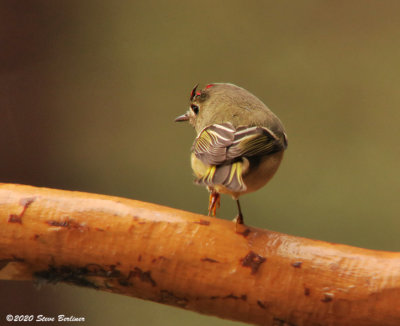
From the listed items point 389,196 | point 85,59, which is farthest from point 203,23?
point 389,196

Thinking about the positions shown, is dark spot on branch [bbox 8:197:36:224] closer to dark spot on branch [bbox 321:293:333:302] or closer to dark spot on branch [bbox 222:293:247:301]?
dark spot on branch [bbox 222:293:247:301]

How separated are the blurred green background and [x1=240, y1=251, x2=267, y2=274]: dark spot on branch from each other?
94.2 inches

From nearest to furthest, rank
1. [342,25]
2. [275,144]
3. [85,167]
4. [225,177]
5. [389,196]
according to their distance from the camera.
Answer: [225,177] < [275,144] < [389,196] < [85,167] < [342,25]

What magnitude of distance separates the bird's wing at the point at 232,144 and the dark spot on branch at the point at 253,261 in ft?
0.98

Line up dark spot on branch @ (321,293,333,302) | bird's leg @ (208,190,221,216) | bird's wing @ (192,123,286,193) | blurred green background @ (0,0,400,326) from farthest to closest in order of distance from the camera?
blurred green background @ (0,0,400,326)
bird's leg @ (208,190,221,216)
bird's wing @ (192,123,286,193)
dark spot on branch @ (321,293,333,302)

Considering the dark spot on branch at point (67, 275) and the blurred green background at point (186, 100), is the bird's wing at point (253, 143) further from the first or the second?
the blurred green background at point (186, 100)

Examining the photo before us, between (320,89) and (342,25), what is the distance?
24.2 inches

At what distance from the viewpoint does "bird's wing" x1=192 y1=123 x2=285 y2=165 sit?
5.01 ft

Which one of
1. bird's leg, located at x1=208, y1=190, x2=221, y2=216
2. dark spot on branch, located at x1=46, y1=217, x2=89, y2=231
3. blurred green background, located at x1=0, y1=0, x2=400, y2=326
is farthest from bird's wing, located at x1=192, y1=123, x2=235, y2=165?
blurred green background, located at x1=0, y1=0, x2=400, y2=326

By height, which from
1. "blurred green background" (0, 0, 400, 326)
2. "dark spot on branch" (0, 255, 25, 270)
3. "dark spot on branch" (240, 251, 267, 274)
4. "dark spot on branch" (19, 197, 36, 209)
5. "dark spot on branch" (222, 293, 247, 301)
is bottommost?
"dark spot on branch" (222, 293, 247, 301)

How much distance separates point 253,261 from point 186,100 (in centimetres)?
317

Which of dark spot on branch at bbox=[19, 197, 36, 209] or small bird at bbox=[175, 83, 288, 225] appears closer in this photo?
dark spot on branch at bbox=[19, 197, 36, 209]

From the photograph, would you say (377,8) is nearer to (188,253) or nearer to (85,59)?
(85,59)

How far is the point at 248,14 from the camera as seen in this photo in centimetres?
457
